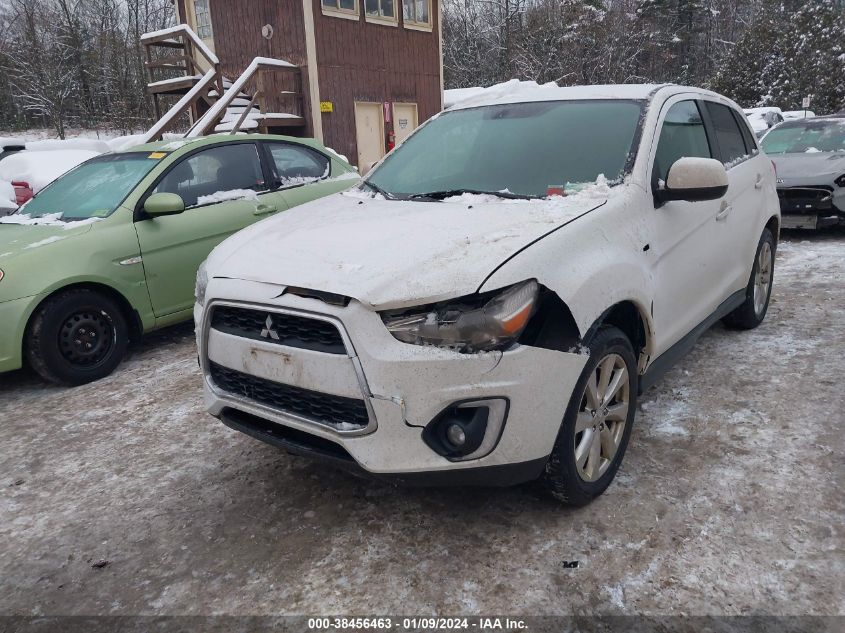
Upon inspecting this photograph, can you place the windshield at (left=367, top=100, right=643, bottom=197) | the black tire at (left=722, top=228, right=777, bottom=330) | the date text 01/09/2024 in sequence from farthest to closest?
the black tire at (left=722, top=228, right=777, bottom=330)
the windshield at (left=367, top=100, right=643, bottom=197)
the date text 01/09/2024

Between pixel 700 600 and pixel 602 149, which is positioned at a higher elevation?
pixel 602 149

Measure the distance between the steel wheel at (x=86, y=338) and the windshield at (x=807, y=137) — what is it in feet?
28.1

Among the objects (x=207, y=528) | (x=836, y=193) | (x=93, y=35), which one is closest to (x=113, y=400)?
(x=207, y=528)

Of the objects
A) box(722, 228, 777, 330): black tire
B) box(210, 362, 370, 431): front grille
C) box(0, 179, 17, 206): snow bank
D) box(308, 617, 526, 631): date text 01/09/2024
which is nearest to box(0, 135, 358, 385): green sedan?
box(210, 362, 370, 431): front grille

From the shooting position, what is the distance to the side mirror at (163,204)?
4.75 metres

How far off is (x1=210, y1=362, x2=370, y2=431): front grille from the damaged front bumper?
286 inches

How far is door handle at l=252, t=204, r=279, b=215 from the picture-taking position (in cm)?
552

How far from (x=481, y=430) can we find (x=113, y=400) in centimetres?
295

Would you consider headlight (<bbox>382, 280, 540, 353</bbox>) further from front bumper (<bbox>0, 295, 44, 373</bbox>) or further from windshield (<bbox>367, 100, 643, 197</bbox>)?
front bumper (<bbox>0, 295, 44, 373</bbox>)

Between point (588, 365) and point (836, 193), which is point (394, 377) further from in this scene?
point (836, 193)

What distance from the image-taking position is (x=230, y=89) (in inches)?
492

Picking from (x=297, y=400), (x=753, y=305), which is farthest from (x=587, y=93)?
(x=297, y=400)

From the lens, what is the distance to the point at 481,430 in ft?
7.51

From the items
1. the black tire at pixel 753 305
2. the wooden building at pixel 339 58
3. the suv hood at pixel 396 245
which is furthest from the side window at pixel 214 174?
the wooden building at pixel 339 58
